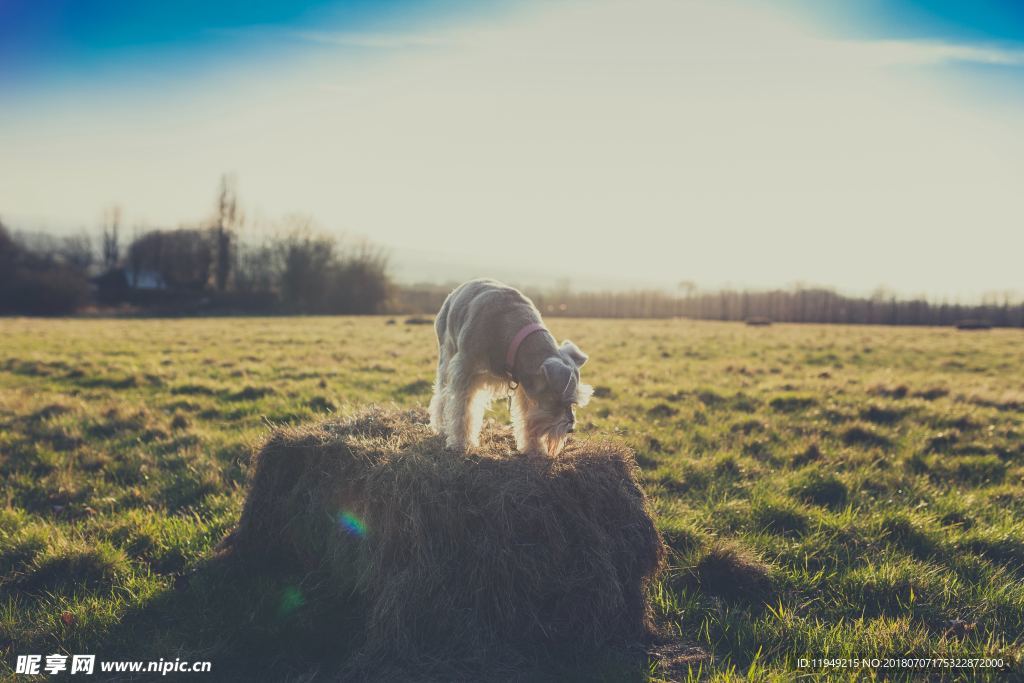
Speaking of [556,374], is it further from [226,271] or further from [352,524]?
[226,271]

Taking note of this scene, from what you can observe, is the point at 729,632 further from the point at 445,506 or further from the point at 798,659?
the point at 445,506

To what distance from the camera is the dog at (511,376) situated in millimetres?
4551

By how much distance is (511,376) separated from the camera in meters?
5.23

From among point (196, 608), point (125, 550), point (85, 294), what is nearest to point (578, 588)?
point (196, 608)

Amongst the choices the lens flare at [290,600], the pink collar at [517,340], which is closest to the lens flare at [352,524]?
the lens flare at [290,600]

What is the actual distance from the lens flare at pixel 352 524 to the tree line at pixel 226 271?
155ft

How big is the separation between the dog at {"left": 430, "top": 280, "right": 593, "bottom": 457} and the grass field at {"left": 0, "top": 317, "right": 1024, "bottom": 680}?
1332mm

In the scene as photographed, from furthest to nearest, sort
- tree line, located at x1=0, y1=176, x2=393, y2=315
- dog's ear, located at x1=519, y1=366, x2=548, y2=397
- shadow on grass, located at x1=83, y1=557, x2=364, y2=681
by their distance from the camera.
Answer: tree line, located at x1=0, y1=176, x2=393, y2=315 → dog's ear, located at x1=519, y1=366, x2=548, y2=397 → shadow on grass, located at x1=83, y1=557, x2=364, y2=681

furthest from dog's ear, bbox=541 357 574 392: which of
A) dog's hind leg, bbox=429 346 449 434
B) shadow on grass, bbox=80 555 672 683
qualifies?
shadow on grass, bbox=80 555 672 683

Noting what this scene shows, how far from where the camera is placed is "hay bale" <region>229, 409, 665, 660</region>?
3.51 m

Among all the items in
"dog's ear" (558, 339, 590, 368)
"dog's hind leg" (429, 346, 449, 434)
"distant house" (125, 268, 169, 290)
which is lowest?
Result: "dog's hind leg" (429, 346, 449, 434)

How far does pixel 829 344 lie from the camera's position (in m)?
21.8

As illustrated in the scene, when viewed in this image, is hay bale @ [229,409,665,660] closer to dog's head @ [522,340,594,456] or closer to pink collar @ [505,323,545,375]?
dog's head @ [522,340,594,456]

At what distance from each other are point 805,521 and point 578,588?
2.95 meters
